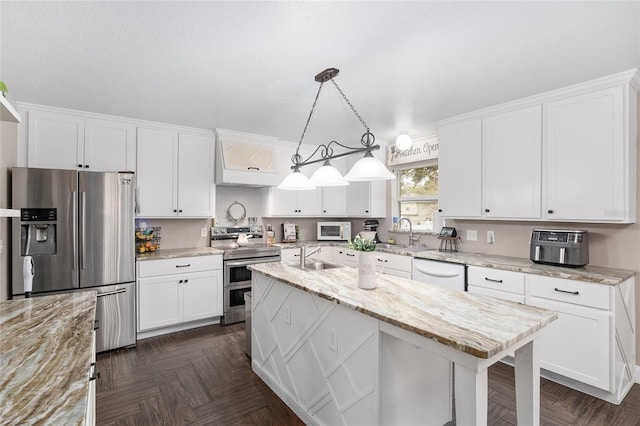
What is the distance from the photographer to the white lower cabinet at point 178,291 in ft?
11.3

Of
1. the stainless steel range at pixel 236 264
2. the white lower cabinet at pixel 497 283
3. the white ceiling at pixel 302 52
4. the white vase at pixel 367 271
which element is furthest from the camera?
the stainless steel range at pixel 236 264

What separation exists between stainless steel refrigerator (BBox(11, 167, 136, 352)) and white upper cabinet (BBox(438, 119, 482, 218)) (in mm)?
3434

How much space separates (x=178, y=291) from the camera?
3.62 metres

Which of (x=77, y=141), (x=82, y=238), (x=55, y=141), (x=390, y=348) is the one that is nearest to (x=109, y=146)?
(x=77, y=141)

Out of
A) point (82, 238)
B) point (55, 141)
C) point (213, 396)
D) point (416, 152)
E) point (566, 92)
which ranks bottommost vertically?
point (213, 396)

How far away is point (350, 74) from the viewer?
240 cm

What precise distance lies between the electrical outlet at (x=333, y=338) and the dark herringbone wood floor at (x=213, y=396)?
2.26ft

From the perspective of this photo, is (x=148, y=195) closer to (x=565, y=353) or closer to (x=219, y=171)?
(x=219, y=171)

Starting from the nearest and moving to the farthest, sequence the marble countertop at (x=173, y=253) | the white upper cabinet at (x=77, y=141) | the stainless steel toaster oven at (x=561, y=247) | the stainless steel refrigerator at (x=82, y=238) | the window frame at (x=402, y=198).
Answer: the stainless steel toaster oven at (x=561, y=247)
the stainless steel refrigerator at (x=82, y=238)
the white upper cabinet at (x=77, y=141)
the marble countertop at (x=173, y=253)
the window frame at (x=402, y=198)

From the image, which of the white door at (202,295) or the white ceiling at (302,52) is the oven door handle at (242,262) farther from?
the white ceiling at (302,52)

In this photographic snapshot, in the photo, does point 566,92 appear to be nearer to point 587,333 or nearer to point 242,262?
point 587,333

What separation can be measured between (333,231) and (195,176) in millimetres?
2276

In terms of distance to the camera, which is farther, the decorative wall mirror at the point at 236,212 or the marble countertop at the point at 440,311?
the decorative wall mirror at the point at 236,212

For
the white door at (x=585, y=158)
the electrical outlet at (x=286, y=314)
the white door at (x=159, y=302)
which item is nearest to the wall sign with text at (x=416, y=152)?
the white door at (x=585, y=158)
